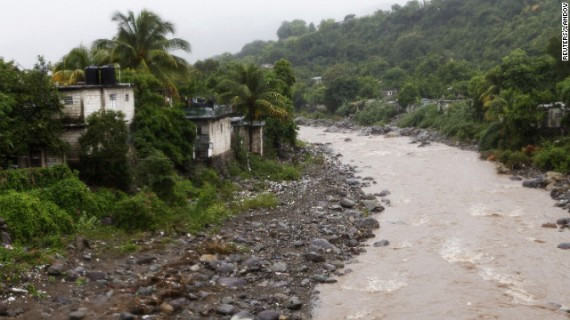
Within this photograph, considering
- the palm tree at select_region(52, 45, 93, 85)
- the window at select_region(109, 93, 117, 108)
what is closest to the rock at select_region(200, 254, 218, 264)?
the window at select_region(109, 93, 117, 108)

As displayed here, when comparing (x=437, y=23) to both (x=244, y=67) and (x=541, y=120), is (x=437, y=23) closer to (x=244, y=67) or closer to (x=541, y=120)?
(x=541, y=120)

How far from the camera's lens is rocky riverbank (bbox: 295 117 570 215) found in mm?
30891

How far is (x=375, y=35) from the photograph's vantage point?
138 meters

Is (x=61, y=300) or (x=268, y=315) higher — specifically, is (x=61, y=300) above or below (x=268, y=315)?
above

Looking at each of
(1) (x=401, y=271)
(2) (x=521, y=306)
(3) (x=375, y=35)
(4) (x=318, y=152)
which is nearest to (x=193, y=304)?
(1) (x=401, y=271)

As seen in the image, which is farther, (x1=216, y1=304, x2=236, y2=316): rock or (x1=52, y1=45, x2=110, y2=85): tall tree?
(x1=52, y1=45, x2=110, y2=85): tall tree

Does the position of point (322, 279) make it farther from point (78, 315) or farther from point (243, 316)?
point (78, 315)

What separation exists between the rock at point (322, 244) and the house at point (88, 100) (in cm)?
966

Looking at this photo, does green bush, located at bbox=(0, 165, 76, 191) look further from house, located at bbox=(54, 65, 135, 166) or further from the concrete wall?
the concrete wall

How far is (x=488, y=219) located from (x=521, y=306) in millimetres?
10568

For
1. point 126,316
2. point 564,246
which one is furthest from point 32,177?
point 564,246

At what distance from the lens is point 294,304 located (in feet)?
54.5

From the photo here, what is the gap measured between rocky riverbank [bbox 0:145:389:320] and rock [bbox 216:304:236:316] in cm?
2

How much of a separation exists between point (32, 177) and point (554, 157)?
27.9 meters
